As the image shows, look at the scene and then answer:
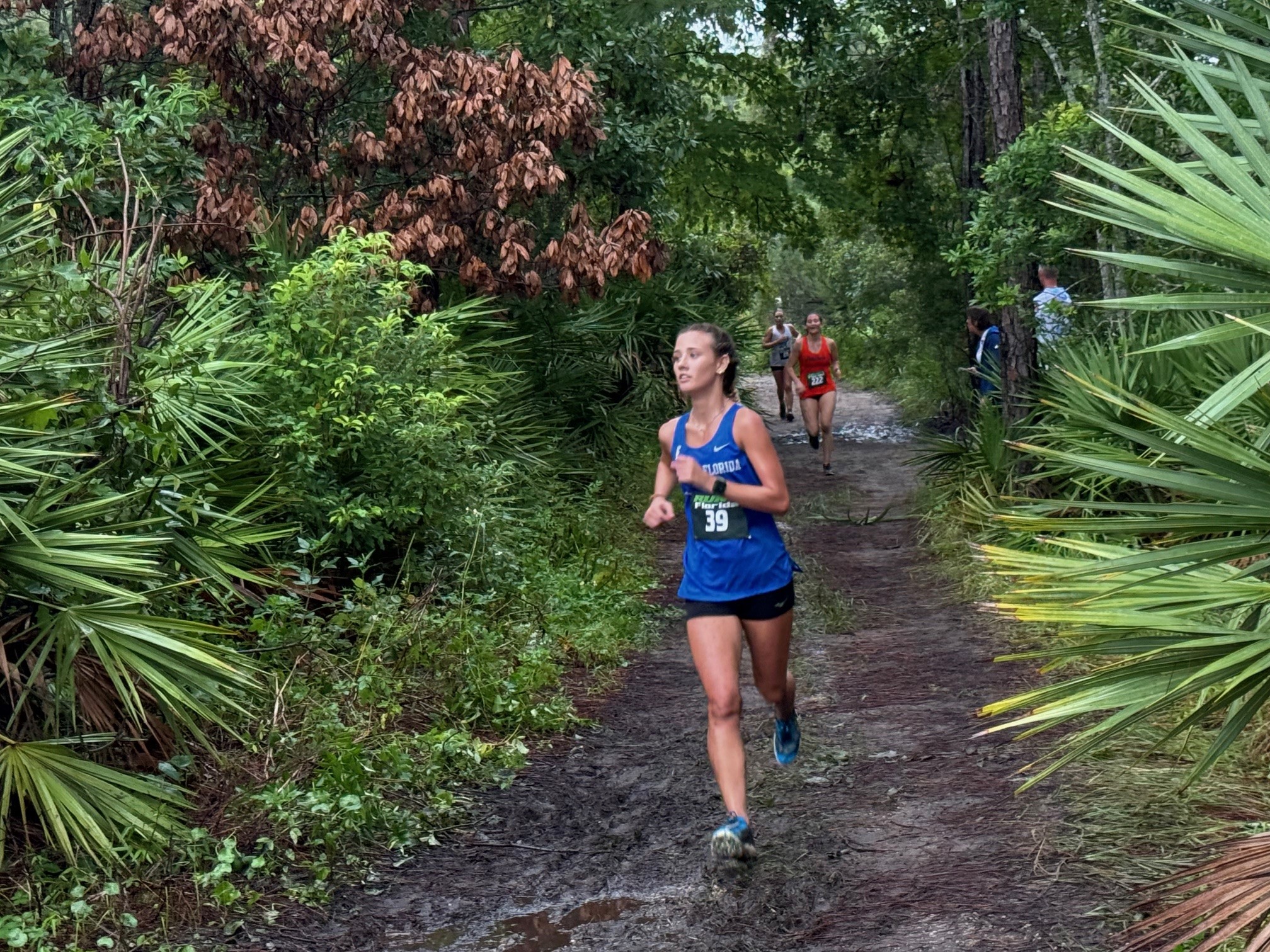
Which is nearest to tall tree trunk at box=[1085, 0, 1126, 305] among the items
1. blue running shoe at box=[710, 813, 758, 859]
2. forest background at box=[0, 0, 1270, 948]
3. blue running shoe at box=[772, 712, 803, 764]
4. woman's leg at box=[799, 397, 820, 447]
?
forest background at box=[0, 0, 1270, 948]

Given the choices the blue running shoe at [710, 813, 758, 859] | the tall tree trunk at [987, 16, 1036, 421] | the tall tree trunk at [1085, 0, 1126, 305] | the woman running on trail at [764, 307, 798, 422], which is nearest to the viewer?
Result: the blue running shoe at [710, 813, 758, 859]

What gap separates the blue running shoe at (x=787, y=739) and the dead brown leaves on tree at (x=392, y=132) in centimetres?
542

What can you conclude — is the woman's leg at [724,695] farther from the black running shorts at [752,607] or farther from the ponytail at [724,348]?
the ponytail at [724,348]

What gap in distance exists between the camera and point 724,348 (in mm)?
Result: 5047

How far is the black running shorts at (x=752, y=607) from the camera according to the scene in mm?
4836

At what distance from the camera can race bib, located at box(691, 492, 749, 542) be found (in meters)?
4.82

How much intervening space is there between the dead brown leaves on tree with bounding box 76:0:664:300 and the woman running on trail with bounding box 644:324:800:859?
Result: 16.9 feet

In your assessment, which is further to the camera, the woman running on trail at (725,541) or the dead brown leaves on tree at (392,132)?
the dead brown leaves on tree at (392,132)

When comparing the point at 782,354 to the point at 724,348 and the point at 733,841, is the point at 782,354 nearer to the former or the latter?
the point at 724,348

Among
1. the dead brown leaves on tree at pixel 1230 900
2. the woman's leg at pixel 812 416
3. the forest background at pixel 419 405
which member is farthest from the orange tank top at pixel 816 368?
the dead brown leaves on tree at pixel 1230 900

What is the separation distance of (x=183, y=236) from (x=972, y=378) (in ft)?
31.7

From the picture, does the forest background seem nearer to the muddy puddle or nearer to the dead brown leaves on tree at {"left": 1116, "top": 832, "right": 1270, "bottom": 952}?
the dead brown leaves on tree at {"left": 1116, "top": 832, "right": 1270, "bottom": 952}

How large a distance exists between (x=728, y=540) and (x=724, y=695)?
55cm

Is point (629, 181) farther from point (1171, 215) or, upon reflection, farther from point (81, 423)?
point (1171, 215)
